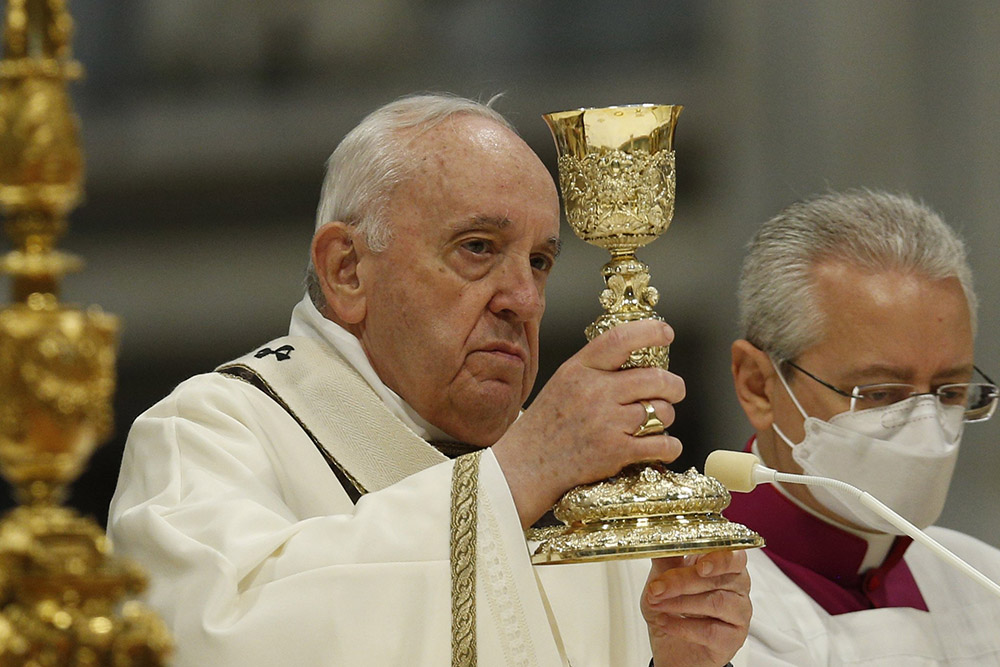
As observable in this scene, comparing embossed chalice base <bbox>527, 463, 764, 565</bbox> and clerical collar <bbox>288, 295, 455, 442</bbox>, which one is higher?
embossed chalice base <bbox>527, 463, 764, 565</bbox>

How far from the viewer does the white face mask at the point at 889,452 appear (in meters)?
3.61

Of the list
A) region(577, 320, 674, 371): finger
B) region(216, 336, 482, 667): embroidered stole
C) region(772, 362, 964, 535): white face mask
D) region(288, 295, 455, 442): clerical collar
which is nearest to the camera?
region(577, 320, 674, 371): finger

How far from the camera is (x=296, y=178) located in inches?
226

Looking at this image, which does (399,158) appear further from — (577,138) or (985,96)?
(985,96)

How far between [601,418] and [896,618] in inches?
68.6

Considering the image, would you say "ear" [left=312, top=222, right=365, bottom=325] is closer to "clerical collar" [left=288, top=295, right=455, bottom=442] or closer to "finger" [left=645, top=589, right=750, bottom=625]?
"clerical collar" [left=288, top=295, right=455, bottom=442]

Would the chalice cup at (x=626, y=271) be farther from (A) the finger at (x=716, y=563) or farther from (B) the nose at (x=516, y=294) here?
(B) the nose at (x=516, y=294)

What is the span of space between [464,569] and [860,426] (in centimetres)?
153

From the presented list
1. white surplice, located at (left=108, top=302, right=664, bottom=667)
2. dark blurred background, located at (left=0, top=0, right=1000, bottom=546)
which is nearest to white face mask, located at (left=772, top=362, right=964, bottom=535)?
white surplice, located at (left=108, top=302, right=664, bottom=667)

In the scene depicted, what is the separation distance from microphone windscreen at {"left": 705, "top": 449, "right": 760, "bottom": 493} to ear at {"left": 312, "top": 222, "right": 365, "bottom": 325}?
1.00 meters

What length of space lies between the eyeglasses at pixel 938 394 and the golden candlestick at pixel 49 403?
261 centimetres

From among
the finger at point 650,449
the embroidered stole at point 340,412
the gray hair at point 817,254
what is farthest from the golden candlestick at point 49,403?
the gray hair at point 817,254

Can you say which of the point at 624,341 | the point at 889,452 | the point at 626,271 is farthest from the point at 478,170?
the point at 889,452

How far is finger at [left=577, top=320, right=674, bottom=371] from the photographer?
7.34 feet
